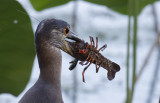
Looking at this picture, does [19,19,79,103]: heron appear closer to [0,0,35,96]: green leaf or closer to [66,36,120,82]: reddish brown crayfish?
[66,36,120,82]: reddish brown crayfish

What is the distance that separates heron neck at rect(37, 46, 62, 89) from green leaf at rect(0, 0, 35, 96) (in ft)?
0.93

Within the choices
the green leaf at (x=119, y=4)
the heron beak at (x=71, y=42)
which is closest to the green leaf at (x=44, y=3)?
the green leaf at (x=119, y=4)

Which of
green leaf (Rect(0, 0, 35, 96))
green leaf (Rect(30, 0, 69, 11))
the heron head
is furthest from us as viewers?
green leaf (Rect(30, 0, 69, 11))

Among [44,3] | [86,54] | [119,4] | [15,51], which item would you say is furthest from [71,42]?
[119,4]

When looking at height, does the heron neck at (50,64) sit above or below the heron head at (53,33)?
below

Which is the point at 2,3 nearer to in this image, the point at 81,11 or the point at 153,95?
the point at 153,95

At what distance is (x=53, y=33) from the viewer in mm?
623

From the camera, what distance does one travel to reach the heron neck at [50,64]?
0.64m

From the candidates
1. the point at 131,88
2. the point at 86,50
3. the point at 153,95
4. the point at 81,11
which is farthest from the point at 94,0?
the point at 81,11

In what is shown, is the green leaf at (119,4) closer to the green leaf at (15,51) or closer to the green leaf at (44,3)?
the green leaf at (44,3)

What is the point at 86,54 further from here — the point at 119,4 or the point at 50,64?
the point at 119,4

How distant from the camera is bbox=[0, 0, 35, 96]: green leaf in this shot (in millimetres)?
907

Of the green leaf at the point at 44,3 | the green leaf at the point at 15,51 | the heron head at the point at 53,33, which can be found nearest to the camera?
the heron head at the point at 53,33

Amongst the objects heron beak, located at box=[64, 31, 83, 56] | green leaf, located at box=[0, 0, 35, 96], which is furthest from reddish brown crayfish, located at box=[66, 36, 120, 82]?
green leaf, located at box=[0, 0, 35, 96]
